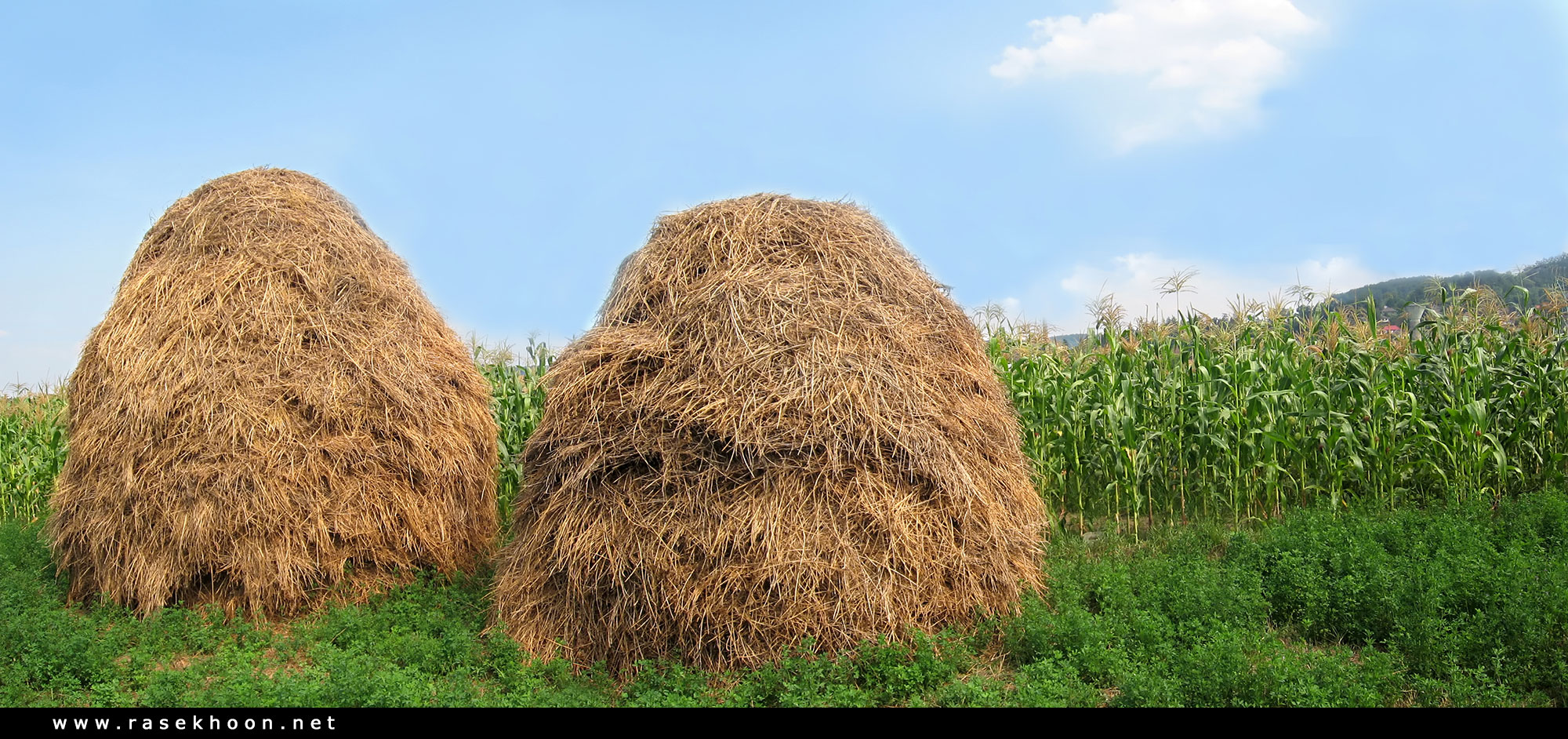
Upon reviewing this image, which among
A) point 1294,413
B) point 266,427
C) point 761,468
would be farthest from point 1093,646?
point 266,427

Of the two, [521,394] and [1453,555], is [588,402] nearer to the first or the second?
[521,394]

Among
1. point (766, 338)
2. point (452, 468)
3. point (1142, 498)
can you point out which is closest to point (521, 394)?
point (452, 468)

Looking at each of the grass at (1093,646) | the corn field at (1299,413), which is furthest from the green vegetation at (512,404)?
the corn field at (1299,413)

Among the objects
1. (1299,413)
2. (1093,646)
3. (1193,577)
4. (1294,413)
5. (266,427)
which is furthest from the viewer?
(1294,413)

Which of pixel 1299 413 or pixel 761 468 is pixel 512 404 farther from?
pixel 1299 413

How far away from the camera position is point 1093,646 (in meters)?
5.51

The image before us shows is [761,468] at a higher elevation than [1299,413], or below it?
below

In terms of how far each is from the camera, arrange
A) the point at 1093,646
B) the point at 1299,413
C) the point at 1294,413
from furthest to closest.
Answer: the point at 1294,413 < the point at 1299,413 < the point at 1093,646

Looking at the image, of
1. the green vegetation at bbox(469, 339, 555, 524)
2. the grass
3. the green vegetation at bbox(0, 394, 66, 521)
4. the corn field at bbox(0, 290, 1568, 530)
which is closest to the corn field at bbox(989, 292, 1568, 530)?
the corn field at bbox(0, 290, 1568, 530)

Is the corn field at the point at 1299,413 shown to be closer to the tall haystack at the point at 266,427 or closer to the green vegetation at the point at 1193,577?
the green vegetation at the point at 1193,577

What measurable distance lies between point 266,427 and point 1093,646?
252 inches

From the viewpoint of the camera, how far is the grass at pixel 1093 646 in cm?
512

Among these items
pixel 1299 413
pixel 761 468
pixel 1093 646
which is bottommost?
pixel 1093 646
